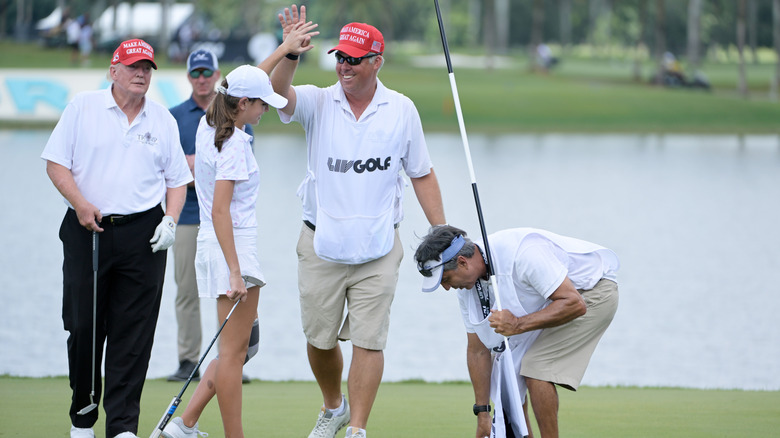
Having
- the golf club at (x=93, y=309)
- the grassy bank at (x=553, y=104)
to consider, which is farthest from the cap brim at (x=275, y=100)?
the grassy bank at (x=553, y=104)

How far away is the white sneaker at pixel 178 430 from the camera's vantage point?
17.7 feet

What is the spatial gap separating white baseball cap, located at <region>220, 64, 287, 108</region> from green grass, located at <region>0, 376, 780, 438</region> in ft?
5.84

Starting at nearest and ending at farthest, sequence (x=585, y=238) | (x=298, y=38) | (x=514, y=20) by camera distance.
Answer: (x=298, y=38), (x=585, y=238), (x=514, y=20)

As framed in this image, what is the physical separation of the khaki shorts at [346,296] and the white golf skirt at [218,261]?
51 cm

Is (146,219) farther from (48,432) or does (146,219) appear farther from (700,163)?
(700,163)

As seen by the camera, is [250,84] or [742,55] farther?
[742,55]

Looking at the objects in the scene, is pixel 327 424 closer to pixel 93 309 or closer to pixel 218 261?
pixel 218 261

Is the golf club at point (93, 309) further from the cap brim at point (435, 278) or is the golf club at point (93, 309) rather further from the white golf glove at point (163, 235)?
the cap brim at point (435, 278)

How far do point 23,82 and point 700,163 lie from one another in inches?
791

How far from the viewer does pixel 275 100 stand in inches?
210

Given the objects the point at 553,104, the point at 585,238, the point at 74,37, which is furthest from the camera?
the point at 74,37

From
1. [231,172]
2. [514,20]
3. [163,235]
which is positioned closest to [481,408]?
[231,172]

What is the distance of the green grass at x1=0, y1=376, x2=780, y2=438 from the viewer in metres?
5.88

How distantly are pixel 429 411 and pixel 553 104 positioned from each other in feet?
124
